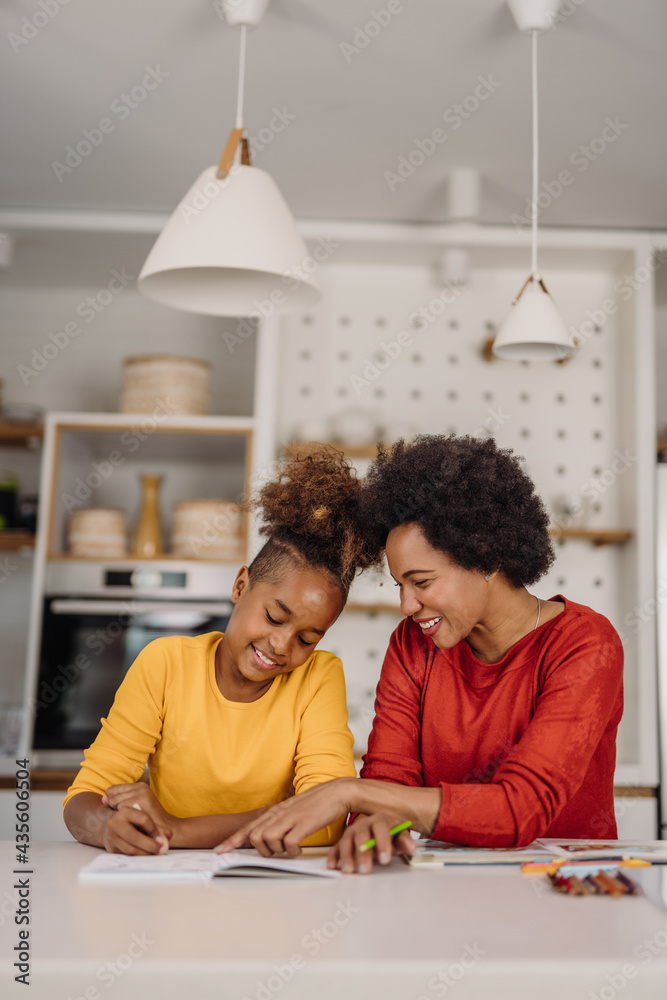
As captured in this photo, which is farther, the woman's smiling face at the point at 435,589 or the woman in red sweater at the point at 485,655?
the woman's smiling face at the point at 435,589

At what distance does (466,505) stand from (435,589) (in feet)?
0.46

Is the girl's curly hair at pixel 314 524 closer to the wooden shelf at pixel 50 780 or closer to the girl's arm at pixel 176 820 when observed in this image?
the girl's arm at pixel 176 820

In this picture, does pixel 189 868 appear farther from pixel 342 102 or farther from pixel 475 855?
pixel 342 102

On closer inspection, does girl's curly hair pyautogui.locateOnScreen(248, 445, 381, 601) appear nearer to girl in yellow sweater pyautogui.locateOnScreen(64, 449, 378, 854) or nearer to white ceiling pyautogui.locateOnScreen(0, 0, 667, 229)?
girl in yellow sweater pyautogui.locateOnScreen(64, 449, 378, 854)

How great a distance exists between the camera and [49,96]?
2586mm

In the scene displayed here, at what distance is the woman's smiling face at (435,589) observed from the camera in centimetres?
141

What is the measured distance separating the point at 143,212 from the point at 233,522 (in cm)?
118

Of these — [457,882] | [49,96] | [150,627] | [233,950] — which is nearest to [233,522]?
[150,627]

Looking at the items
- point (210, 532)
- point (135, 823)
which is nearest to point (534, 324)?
point (210, 532)

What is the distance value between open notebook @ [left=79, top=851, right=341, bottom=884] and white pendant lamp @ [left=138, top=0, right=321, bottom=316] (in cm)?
88

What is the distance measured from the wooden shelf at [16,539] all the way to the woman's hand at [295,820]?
2274 millimetres

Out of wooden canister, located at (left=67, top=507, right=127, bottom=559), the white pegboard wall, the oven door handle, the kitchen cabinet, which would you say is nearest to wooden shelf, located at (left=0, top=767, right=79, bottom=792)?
the kitchen cabinet

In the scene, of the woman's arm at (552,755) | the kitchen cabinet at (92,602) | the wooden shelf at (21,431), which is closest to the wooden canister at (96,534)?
the kitchen cabinet at (92,602)

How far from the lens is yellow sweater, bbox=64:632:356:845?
142cm
